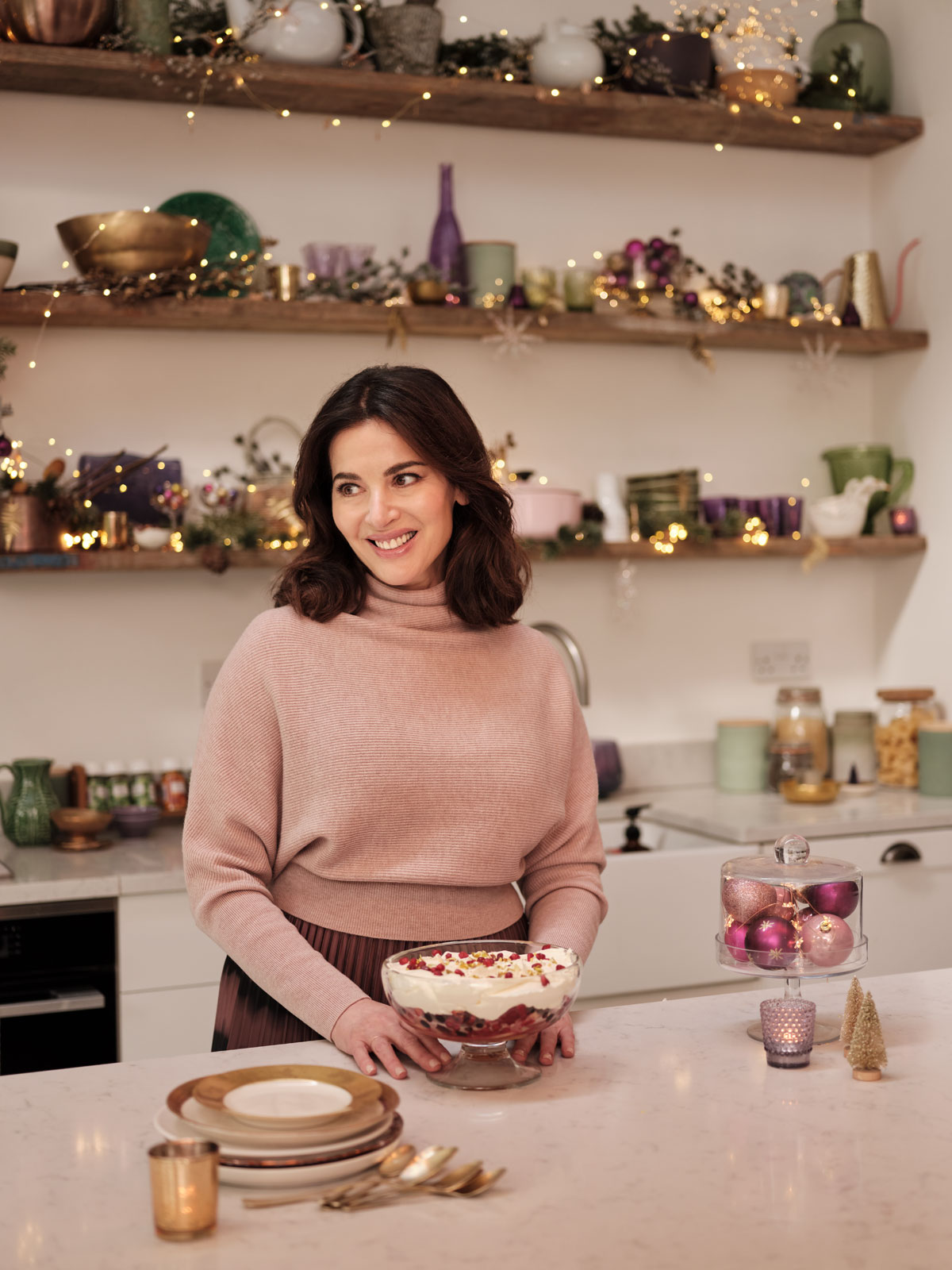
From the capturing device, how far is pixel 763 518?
3527 mm

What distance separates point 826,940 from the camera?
143 centimetres

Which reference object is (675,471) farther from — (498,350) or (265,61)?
(265,61)

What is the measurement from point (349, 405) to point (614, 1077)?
81 cm

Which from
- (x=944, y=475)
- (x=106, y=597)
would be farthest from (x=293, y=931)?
(x=944, y=475)

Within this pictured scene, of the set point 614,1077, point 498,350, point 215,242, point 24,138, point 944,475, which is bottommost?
point 614,1077

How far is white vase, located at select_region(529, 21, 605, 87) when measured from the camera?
321 cm

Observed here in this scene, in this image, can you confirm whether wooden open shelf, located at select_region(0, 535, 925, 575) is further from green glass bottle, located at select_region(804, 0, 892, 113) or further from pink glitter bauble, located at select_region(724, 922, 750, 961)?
pink glitter bauble, located at select_region(724, 922, 750, 961)

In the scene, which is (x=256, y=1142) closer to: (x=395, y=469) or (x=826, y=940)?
(x=826, y=940)

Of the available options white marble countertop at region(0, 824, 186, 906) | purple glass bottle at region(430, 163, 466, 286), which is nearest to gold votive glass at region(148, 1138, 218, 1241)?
white marble countertop at region(0, 824, 186, 906)

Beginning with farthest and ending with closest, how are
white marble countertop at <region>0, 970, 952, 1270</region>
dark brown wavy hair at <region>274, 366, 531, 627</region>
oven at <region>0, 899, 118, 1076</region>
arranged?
oven at <region>0, 899, 118, 1076</region> → dark brown wavy hair at <region>274, 366, 531, 627</region> → white marble countertop at <region>0, 970, 952, 1270</region>

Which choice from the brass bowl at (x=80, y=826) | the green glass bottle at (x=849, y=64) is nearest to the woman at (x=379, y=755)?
the brass bowl at (x=80, y=826)

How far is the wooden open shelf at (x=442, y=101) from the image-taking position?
290 centimetres

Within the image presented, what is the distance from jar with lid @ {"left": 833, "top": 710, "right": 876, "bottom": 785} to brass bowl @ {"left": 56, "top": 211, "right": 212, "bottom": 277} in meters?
1.92

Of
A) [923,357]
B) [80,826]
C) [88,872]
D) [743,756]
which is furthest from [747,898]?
[923,357]
